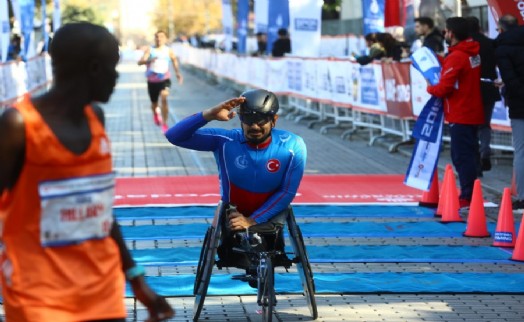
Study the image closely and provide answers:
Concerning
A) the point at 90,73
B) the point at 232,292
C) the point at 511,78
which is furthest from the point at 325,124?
the point at 90,73

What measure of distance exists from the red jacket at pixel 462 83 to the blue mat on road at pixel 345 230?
1210 millimetres

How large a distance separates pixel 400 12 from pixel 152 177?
263 inches

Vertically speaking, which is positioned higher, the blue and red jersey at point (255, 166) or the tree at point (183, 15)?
the blue and red jersey at point (255, 166)

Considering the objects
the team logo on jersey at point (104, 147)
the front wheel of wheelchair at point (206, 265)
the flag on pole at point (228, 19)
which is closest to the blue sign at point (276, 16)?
the flag on pole at point (228, 19)

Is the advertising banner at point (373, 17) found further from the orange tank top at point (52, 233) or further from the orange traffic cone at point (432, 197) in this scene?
the orange tank top at point (52, 233)

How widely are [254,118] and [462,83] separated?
578cm

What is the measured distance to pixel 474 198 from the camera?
10727 mm

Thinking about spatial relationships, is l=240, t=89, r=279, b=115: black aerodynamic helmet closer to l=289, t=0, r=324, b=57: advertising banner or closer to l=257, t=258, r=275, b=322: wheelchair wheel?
l=257, t=258, r=275, b=322: wheelchair wheel

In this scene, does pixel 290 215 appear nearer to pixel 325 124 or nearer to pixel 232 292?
pixel 232 292

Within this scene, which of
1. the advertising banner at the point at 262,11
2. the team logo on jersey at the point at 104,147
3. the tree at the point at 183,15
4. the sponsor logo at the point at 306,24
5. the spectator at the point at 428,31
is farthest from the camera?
the tree at the point at 183,15

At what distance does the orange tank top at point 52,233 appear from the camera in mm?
3607

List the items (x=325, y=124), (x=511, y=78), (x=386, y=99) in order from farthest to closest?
(x=325, y=124)
(x=386, y=99)
(x=511, y=78)

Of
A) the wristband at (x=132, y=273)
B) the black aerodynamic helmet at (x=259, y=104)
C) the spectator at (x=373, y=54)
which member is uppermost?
the black aerodynamic helmet at (x=259, y=104)

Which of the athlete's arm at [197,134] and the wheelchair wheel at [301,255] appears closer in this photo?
the athlete's arm at [197,134]
